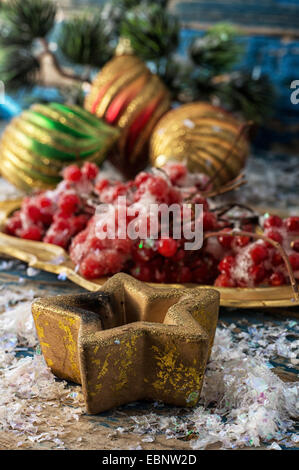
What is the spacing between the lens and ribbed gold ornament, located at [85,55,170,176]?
1499 millimetres

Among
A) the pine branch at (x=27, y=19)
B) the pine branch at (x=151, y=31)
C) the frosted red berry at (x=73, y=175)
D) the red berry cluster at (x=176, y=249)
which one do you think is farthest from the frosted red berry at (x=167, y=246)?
the pine branch at (x=27, y=19)

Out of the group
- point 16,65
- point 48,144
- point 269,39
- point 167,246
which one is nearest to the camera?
point 167,246

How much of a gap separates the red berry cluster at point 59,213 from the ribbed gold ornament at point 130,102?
0.44 meters

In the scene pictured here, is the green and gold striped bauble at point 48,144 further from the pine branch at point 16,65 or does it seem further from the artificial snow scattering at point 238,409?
the artificial snow scattering at point 238,409

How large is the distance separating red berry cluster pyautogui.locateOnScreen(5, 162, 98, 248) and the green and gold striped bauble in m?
0.24

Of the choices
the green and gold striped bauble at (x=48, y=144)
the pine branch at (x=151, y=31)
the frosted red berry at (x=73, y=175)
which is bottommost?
the frosted red berry at (x=73, y=175)

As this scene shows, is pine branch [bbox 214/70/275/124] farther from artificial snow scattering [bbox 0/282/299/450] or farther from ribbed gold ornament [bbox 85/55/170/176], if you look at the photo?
artificial snow scattering [bbox 0/282/299/450]

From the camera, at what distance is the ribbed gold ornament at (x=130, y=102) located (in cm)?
150

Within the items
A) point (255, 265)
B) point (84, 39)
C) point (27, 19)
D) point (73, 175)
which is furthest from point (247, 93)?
point (255, 265)

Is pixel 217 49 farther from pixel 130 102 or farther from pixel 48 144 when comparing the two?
pixel 48 144

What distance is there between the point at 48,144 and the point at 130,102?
268 millimetres

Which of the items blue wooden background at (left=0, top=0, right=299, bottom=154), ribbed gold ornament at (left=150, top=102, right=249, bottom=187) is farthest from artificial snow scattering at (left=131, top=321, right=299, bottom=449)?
blue wooden background at (left=0, top=0, right=299, bottom=154)

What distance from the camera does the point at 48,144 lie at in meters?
1.36

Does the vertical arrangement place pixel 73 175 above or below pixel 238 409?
above
